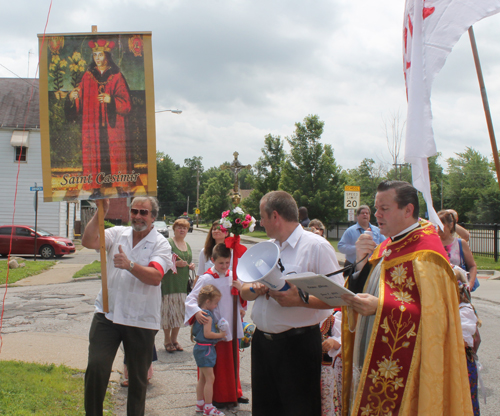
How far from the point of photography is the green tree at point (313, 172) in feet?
115

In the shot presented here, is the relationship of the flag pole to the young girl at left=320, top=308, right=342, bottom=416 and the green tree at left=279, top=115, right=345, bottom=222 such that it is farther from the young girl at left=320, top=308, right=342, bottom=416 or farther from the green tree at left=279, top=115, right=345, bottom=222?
the green tree at left=279, top=115, right=345, bottom=222

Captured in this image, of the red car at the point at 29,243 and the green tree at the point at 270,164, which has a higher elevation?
the green tree at the point at 270,164

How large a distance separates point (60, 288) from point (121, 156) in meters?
9.19

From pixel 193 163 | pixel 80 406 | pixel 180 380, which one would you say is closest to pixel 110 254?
pixel 80 406

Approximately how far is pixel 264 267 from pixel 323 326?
33.2 inches

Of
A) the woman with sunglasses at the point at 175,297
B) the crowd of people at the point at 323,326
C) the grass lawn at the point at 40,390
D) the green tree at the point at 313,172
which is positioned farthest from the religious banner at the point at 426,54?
the green tree at the point at 313,172

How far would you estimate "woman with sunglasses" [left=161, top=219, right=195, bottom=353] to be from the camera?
6348 millimetres

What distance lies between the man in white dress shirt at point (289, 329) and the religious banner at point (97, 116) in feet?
4.09

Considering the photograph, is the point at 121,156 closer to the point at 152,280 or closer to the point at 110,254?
the point at 110,254

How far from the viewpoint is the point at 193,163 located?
133 metres

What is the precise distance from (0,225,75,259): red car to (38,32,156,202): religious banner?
17.6m

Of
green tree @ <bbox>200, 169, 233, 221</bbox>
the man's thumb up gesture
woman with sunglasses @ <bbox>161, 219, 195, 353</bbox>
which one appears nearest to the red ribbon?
the man's thumb up gesture

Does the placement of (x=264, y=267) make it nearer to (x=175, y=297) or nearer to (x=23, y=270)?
(x=175, y=297)

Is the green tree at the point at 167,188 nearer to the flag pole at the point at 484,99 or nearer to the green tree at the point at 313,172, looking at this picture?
the green tree at the point at 313,172
